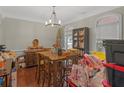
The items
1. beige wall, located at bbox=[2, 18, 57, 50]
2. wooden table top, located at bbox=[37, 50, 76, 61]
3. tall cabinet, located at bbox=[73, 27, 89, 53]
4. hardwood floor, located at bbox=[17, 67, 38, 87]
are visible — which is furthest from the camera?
tall cabinet, located at bbox=[73, 27, 89, 53]

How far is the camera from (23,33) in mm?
2408

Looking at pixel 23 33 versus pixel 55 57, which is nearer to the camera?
pixel 55 57

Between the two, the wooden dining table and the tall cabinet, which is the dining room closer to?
the wooden dining table

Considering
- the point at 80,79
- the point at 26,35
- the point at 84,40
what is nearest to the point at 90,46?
the point at 84,40

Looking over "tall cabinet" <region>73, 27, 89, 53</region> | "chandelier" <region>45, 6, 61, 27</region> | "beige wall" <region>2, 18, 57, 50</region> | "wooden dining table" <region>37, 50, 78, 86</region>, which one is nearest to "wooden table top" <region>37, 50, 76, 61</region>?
"wooden dining table" <region>37, 50, 78, 86</region>

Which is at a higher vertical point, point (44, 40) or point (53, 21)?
point (53, 21)

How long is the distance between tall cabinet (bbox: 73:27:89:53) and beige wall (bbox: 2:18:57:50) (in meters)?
0.96

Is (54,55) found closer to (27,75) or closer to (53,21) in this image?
(53,21)

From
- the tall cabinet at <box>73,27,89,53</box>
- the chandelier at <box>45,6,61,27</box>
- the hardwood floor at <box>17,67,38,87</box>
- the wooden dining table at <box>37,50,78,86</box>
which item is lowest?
the hardwood floor at <box>17,67,38,87</box>

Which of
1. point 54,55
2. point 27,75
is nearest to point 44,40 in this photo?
point 54,55

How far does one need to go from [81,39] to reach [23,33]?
151 cm

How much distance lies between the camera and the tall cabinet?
3.09 metres
